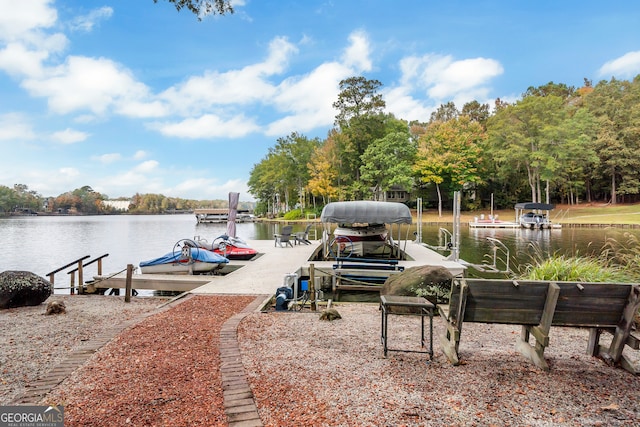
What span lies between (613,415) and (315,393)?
2432 mm

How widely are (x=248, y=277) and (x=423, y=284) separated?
507 centimetres

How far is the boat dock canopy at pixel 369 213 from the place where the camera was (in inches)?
443

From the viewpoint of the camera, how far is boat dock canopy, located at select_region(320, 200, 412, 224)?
11.2m

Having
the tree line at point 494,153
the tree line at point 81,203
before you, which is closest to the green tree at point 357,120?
the tree line at point 494,153

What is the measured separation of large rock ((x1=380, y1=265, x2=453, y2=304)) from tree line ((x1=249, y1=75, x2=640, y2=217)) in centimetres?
3530

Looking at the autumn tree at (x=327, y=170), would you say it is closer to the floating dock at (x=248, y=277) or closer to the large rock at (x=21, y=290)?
the floating dock at (x=248, y=277)

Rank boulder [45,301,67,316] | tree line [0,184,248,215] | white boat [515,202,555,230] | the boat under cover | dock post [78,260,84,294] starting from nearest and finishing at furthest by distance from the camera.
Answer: boulder [45,301,67,316] → dock post [78,260,84,294] → the boat under cover → white boat [515,202,555,230] → tree line [0,184,248,215]

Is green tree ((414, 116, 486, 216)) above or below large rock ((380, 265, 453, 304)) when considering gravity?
above

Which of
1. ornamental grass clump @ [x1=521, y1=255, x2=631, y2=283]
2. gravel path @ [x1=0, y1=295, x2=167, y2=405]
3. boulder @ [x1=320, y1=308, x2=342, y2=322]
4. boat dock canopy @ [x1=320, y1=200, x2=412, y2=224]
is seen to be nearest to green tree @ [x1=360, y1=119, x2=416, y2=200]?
boat dock canopy @ [x1=320, y1=200, x2=412, y2=224]

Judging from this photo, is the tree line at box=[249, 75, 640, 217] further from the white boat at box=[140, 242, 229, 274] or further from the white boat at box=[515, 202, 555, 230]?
the white boat at box=[140, 242, 229, 274]

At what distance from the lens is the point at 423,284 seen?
283 inches

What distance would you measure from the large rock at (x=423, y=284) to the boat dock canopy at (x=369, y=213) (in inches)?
149

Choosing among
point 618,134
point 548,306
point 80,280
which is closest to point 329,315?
point 548,306

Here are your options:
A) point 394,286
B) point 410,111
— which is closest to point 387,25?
point 394,286
